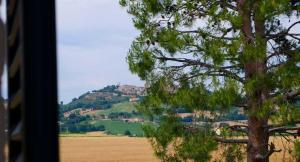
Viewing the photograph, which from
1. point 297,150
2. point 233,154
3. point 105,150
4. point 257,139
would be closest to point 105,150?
point 105,150

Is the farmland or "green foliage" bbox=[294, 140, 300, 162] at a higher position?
"green foliage" bbox=[294, 140, 300, 162]

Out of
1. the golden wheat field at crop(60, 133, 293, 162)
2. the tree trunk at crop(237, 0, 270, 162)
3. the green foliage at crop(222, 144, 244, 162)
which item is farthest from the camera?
the golden wheat field at crop(60, 133, 293, 162)

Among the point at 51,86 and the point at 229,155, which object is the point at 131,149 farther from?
the point at 51,86

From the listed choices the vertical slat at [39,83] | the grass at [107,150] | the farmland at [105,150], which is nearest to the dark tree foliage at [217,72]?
the vertical slat at [39,83]

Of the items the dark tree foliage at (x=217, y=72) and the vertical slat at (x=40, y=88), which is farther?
the dark tree foliage at (x=217, y=72)

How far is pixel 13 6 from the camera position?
0.37 metres

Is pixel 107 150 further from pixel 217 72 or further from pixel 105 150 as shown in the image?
pixel 217 72

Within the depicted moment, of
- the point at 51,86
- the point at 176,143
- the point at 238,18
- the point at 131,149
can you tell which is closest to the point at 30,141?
the point at 51,86

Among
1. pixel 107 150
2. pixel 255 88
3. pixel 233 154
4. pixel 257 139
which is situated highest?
pixel 255 88

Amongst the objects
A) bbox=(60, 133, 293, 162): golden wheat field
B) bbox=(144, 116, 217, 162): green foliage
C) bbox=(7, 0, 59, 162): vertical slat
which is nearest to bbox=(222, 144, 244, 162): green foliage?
bbox=(144, 116, 217, 162): green foliage

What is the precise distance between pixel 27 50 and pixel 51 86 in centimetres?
2

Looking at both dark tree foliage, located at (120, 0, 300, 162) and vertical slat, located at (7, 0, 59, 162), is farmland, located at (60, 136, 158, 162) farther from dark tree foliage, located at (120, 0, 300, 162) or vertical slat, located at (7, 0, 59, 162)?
vertical slat, located at (7, 0, 59, 162)

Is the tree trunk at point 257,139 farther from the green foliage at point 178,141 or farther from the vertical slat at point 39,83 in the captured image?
the vertical slat at point 39,83

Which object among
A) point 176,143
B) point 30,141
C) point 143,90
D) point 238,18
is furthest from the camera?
point 143,90
